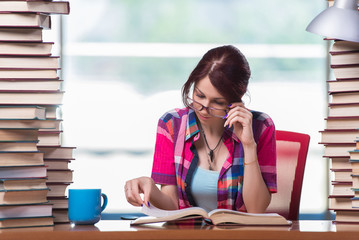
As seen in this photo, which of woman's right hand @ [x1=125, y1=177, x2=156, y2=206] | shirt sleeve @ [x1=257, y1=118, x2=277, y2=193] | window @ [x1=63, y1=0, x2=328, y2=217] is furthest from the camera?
window @ [x1=63, y1=0, x2=328, y2=217]

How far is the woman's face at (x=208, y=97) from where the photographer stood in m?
1.99

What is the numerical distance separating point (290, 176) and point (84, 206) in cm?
102

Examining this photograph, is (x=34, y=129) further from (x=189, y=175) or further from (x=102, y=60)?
(x=102, y=60)

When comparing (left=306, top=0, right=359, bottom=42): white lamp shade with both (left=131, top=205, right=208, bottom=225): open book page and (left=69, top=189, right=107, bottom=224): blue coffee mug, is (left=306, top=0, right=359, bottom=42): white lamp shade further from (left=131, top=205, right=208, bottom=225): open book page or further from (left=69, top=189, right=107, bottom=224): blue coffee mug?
(left=69, top=189, right=107, bottom=224): blue coffee mug

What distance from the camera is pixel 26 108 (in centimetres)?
157

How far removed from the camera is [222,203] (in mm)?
2086

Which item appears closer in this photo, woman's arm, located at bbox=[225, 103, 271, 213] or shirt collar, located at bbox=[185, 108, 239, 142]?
woman's arm, located at bbox=[225, 103, 271, 213]

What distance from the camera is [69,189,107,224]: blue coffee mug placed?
5.20 ft

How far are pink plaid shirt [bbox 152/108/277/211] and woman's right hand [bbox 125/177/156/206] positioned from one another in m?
0.36

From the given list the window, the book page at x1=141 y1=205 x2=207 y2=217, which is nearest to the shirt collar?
the book page at x1=141 y1=205 x2=207 y2=217

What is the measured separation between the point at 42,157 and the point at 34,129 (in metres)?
0.09

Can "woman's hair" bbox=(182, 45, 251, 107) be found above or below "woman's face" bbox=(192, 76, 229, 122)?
above

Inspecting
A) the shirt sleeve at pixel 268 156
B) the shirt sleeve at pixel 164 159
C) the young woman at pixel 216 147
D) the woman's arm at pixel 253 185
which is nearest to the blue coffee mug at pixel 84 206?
the young woman at pixel 216 147

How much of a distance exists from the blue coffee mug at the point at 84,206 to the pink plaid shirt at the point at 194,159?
490 millimetres
